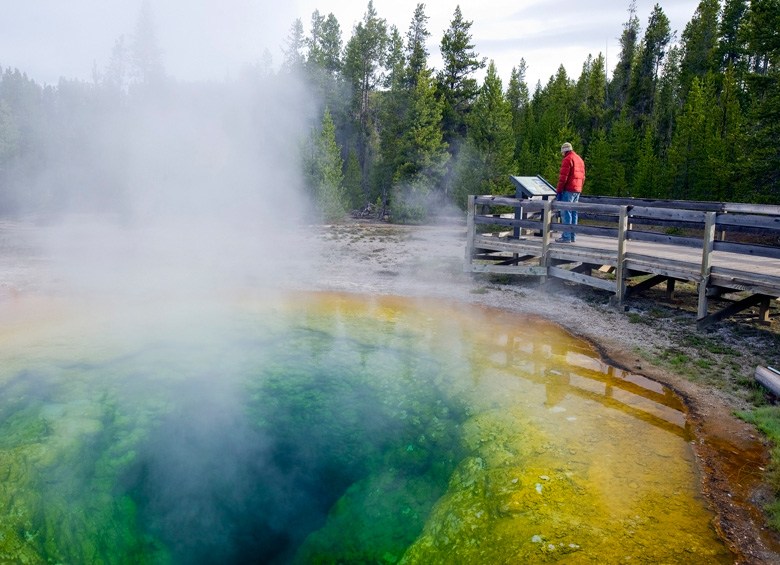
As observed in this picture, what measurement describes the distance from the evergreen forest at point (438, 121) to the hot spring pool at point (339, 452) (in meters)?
14.4

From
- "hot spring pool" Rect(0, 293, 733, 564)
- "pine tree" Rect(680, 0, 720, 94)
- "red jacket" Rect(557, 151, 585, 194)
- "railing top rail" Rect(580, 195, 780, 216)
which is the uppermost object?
"pine tree" Rect(680, 0, 720, 94)

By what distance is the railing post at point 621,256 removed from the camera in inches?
302

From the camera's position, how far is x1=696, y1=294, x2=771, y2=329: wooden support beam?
6.64 metres

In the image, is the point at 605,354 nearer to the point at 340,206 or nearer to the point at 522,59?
the point at 340,206

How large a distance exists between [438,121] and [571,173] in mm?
14501

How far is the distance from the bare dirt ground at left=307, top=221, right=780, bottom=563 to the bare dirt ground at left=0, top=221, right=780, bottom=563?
0.01 meters

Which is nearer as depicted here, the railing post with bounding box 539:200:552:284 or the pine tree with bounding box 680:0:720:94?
the railing post with bounding box 539:200:552:284

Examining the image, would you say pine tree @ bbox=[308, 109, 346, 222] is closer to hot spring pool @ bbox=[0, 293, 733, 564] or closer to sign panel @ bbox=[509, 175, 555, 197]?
sign panel @ bbox=[509, 175, 555, 197]

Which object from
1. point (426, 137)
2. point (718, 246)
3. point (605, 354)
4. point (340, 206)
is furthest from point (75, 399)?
point (426, 137)

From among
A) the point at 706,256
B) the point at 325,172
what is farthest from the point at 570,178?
the point at 325,172

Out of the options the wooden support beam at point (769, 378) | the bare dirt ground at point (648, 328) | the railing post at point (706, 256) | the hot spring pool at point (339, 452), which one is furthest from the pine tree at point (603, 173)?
the wooden support beam at point (769, 378)

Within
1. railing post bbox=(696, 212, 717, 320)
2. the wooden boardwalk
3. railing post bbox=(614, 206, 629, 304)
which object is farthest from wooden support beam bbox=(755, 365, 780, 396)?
railing post bbox=(614, 206, 629, 304)

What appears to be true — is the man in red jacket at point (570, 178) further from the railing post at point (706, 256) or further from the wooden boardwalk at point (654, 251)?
the railing post at point (706, 256)

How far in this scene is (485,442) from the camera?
4.55 meters
